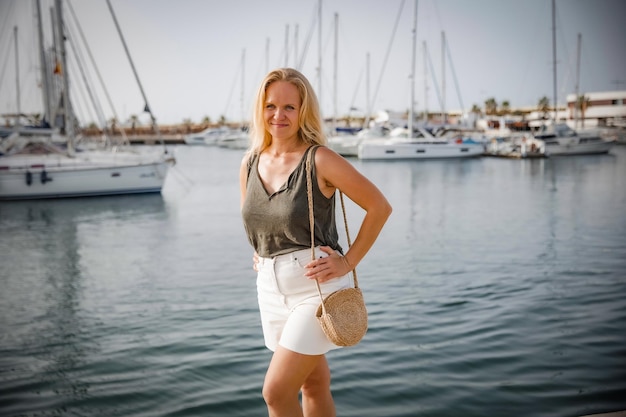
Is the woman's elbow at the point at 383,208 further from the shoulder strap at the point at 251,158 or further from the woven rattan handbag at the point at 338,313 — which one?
the shoulder strap at the point at 251,158

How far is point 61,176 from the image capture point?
24953mm

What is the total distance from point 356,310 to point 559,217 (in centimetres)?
1648

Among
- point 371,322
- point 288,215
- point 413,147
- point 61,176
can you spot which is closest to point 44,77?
point 61,176

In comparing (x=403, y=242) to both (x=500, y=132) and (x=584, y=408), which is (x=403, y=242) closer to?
(x=584, y=408)

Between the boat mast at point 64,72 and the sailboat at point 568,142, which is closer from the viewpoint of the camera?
the boat mast at point 64,72

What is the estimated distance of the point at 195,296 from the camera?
9.23 metres

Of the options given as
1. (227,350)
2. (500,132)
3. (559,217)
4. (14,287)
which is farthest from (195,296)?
(500,132)

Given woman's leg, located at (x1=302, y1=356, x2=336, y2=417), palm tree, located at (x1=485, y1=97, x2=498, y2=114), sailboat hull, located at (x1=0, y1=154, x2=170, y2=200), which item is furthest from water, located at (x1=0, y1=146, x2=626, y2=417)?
palm tree, located at (x1=485, y1=97, x2=498, y2=114)

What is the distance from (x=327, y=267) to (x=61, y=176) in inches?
974

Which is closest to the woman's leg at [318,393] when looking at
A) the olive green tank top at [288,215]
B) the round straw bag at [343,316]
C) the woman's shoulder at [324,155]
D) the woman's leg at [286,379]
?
the woman's leg at [286,379]

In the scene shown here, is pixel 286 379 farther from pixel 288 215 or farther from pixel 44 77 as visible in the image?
pixel 44 77

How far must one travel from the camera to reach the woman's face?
8.84 ft

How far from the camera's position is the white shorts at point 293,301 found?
258cm

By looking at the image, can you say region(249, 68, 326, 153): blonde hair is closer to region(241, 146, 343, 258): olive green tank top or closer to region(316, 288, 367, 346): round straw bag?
region(241, 146, 343, 258): olive green tank top
